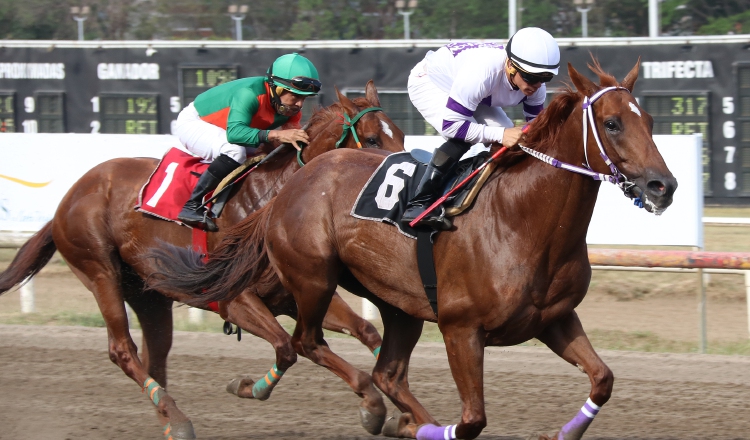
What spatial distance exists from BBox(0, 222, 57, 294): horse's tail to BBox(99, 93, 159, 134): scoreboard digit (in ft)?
27.6

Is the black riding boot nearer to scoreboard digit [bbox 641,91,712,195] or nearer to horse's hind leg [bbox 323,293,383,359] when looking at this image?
horse's hind leg [bbox 323,293,383,359]

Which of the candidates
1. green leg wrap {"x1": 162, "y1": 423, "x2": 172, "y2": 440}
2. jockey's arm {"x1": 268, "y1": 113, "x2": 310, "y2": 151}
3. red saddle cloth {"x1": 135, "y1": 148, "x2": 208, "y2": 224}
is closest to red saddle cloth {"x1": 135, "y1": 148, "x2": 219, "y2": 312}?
red saddle cloth {"x1": 135, "y1": 148, "x2": 208, "y2": 224}

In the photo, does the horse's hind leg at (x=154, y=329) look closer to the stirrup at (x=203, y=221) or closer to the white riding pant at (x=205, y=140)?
the stirrup at (x=203, y=221)

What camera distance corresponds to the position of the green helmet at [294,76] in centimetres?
497

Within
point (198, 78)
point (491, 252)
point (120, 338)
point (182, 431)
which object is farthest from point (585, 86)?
point (198, 78)

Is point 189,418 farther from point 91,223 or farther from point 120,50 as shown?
point 120,50

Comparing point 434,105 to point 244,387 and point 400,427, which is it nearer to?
point 400,427

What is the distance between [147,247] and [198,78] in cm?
913

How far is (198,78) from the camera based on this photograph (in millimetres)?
14062

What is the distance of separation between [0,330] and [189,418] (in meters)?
2.97

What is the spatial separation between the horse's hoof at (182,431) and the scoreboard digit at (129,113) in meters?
9.95

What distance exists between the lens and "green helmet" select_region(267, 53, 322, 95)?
497 centimetres

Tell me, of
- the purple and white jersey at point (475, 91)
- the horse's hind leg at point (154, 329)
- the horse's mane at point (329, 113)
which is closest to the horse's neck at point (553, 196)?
the purple and white jersey at point (475, 91)

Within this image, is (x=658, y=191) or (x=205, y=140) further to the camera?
(x=205, y=140)
